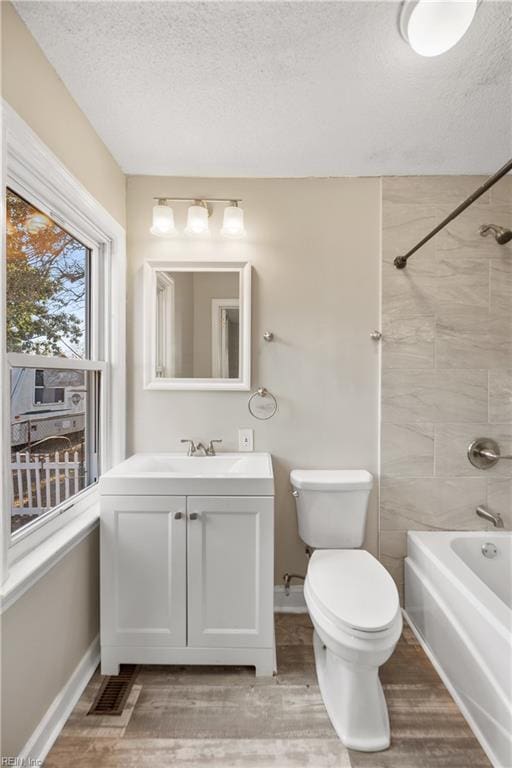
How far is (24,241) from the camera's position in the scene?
4.36 feet

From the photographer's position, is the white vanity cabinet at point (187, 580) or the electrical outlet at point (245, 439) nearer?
the white vanity cabinet at point (187, 580)

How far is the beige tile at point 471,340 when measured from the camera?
198 centimetres

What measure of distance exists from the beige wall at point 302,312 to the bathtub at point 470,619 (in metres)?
0.32

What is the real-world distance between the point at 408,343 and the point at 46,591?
1.91m

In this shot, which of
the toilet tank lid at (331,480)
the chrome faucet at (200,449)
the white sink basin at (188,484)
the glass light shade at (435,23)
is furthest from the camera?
the chrome faucet at (200,449)

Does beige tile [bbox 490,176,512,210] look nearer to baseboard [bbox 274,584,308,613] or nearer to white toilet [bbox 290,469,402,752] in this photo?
white toilet [bbox 290,469,402,752]

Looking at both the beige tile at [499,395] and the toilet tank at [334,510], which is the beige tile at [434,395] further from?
the toilet tank at [334,510]

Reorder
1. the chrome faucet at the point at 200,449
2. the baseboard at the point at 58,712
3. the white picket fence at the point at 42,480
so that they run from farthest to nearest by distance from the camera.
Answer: the chrome faucet at the point at 200,449 < the white picket fence at the point at 42,480 < the baseboard at the point at 58,712

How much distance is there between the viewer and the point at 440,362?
1.99 metres

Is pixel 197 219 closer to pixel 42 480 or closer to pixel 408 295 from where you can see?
pixel 408 295

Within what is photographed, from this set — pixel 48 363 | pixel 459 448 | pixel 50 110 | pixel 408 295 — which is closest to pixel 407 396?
pixel 459 448

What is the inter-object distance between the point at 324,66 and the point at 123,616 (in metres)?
2.20

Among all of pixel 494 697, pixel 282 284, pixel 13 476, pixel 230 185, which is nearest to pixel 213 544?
pixel 13 476

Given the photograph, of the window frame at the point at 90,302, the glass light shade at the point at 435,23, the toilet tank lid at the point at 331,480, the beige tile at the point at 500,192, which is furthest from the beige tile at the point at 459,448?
the window frame at the point at 90,302
